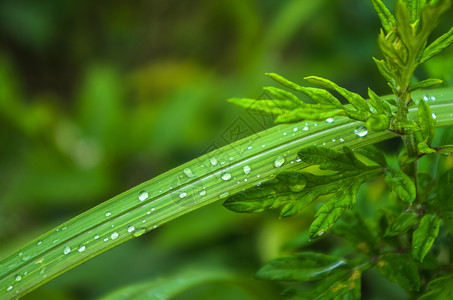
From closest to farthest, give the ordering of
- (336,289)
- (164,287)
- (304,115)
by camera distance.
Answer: (304,115) < (336,289) < (164,287)

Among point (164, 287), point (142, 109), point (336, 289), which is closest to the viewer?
point (336, 289)

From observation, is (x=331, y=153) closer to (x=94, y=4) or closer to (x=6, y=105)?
(x=6, y=105)

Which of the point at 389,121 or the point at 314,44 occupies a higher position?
the point at 314,44

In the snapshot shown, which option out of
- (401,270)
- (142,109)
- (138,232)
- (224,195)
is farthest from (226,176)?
(142,109)

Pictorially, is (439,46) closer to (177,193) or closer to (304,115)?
(304,115)

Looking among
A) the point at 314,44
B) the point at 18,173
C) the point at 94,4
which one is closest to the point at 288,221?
the point at 314,44

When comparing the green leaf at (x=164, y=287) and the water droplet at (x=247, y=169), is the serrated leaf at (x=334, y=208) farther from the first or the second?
the green leaf at (x=164, y=287)

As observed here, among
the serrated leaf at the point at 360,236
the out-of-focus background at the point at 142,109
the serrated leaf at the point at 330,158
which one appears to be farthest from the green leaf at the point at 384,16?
the out-of-focus background at the point at 142,109
